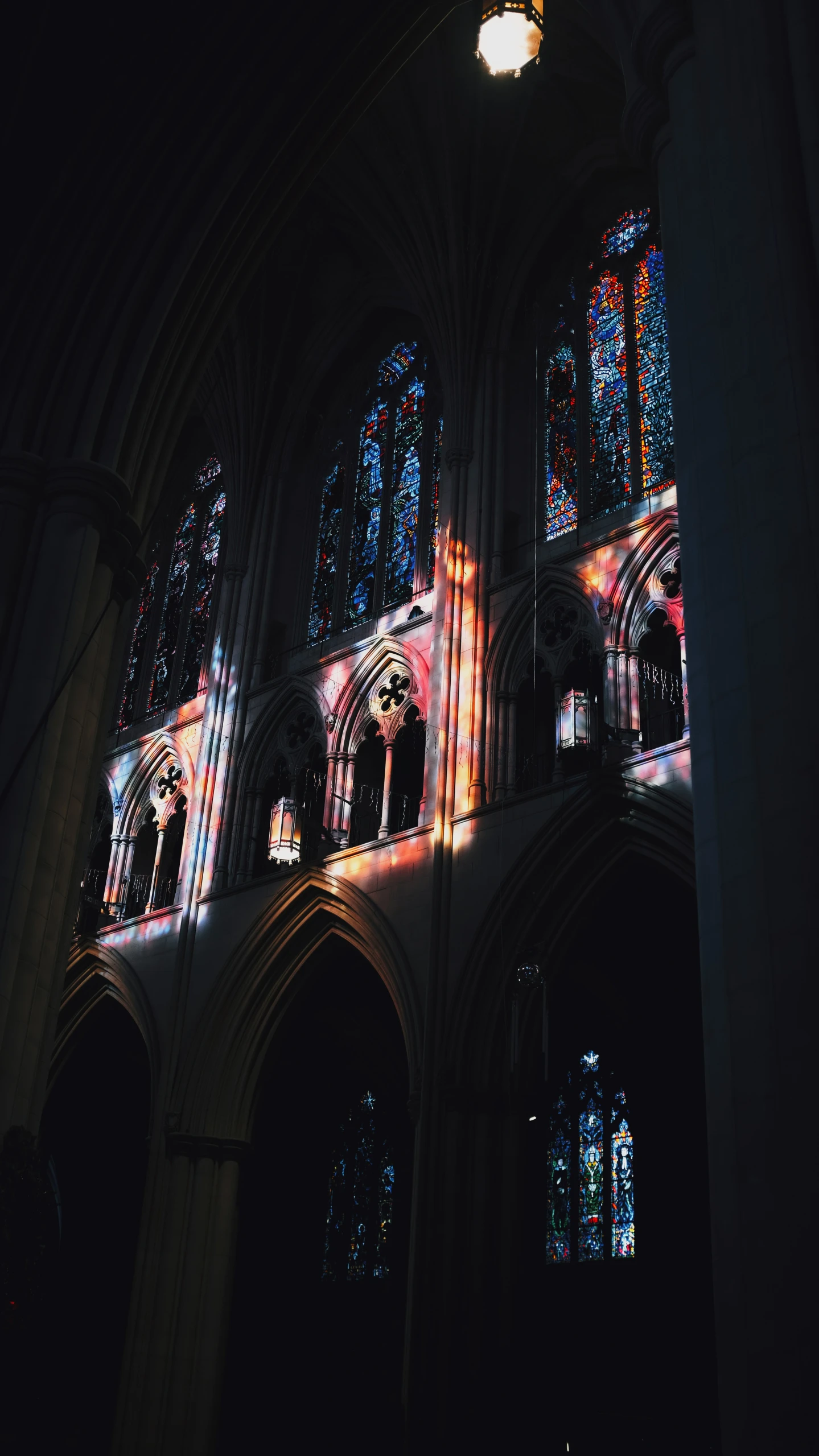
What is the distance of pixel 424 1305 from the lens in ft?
34.8

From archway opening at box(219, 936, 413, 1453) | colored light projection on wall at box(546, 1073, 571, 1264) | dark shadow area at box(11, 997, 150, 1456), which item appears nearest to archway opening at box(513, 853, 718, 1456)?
colored light projection on wall at box(546, 1073, 571, 1264)

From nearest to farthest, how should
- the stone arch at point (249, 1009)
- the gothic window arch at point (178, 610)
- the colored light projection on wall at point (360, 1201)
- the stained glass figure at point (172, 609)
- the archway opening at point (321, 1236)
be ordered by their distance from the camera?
the stone arch at point (249, 1009) → the archway opening at point (321, 1236) → the colored light projection on wall at point (360, 1201) → the gothic window arch at point (178, 610) → the stained glass figure at point (172, 609)

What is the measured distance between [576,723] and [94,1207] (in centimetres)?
1048

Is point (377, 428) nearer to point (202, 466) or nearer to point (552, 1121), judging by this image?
point (202, 466)

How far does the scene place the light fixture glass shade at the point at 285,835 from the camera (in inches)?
555

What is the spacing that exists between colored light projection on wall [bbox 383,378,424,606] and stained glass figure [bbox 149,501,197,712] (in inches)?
157

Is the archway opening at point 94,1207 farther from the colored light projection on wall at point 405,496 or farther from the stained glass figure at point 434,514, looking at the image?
the stained glass figure at point 434,514

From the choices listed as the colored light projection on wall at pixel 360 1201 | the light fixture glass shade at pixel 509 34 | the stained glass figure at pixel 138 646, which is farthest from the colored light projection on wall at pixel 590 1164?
the light fixture glass shade at pixel 509 34

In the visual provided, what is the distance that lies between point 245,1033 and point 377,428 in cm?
785

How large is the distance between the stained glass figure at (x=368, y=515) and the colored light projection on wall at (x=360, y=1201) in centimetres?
580

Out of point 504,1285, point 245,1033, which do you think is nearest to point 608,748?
point 504,1285

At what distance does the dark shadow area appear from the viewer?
52.4ft

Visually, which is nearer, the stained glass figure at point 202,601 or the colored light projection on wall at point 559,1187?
the colored light projection on wall at point 559,1187

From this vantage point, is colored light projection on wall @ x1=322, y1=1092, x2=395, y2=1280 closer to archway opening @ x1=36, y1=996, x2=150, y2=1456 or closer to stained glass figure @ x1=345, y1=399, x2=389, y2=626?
archway opening @ x1=36, y1=996, x2=150, y2=1456
